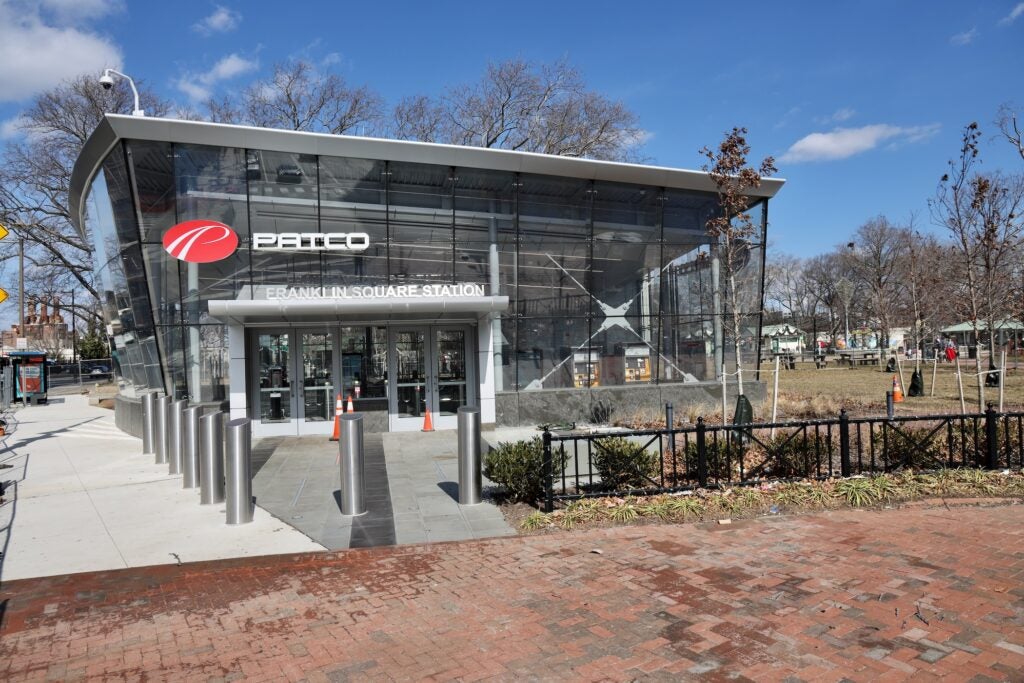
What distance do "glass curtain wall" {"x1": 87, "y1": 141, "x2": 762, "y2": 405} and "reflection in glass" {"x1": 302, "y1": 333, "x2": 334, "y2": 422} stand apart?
483 mm

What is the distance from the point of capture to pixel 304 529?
7383 mm

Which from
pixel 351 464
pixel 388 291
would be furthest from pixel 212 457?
pixel 388 291

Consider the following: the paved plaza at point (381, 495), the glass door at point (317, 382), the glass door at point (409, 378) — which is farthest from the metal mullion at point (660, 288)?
the glass door at point (317, 382)

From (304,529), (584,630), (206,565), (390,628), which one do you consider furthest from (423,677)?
(304,529)

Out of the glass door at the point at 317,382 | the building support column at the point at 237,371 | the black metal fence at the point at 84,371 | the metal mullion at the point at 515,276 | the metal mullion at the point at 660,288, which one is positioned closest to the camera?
the building support column at the point at 237,371

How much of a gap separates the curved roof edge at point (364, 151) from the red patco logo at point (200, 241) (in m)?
1.79

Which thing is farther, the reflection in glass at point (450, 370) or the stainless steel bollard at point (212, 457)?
the reflection in glass at point (450, 370)

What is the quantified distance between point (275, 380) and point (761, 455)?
1030 cm

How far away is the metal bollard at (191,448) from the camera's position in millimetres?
9289

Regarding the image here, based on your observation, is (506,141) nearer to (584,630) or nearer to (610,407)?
(610,407)

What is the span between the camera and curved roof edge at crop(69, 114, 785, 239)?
44.8 feet

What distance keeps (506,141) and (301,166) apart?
74.3ft

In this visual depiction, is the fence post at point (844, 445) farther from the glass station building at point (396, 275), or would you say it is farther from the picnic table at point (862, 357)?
→ the picnic table at point (862, 357)

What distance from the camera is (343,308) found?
43.3ft
